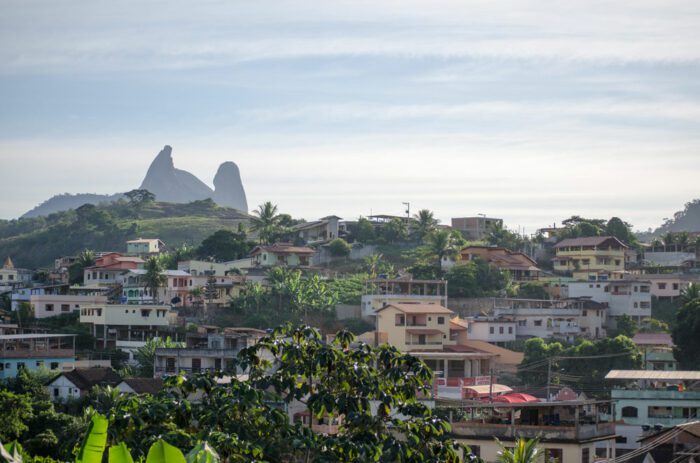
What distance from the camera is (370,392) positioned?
60.1 ft

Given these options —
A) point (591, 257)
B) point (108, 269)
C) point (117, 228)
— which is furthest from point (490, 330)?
point (117, 228)

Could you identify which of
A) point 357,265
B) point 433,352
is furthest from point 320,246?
point 433,352

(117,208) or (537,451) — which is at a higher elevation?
(117,208)

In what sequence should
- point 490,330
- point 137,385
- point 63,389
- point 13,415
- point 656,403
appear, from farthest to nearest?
point 490,330 → point 63,389 → point 137,385 → point 656,403 → point 13,415

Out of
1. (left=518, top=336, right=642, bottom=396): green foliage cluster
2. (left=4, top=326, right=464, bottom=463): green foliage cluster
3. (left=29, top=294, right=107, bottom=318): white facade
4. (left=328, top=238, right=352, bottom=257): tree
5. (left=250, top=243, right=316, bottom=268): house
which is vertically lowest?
(left=518, top=336, right=642, bottom=396): green foliage cluster

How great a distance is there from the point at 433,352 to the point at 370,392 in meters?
42.4

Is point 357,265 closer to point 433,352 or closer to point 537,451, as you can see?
point 433,352

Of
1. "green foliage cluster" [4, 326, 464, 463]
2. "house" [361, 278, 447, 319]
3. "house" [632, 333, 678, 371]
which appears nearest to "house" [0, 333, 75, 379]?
"house" [361, 278, 447, 319]

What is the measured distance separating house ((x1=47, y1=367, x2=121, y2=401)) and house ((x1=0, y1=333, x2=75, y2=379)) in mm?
3438

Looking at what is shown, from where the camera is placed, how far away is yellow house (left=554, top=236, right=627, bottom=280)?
3250 inches

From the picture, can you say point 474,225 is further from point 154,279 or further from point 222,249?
point 154,279

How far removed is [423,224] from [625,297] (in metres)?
23.8

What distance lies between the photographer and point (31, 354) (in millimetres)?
57750

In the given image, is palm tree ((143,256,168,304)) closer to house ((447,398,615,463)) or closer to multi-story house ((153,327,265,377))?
multi-story house ((153,327,265,377))
